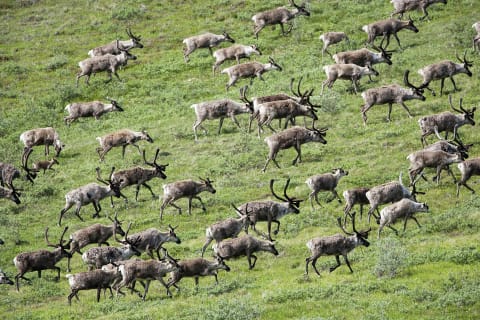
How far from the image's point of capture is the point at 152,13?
54406mm

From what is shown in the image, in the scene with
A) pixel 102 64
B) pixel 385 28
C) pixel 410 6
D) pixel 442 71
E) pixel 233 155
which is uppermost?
pixel 410 6

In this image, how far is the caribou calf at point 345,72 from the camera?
37.9 meters

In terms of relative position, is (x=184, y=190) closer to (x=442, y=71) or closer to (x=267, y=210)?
(x=267, y=210)

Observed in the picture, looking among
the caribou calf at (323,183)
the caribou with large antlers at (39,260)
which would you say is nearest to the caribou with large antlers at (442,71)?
the caribou calf at (323,183)

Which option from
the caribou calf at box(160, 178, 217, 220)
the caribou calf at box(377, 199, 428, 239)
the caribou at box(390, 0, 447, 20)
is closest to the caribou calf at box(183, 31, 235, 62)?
the caribou at box(390, 0, 447, 20)

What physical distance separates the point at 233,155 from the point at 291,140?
9.02 feet

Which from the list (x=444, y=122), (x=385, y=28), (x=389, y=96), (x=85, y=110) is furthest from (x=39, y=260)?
(x=385, y=28)

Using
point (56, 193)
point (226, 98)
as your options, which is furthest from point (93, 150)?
point (226, 98)

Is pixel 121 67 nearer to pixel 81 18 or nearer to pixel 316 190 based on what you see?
pixel 81 18

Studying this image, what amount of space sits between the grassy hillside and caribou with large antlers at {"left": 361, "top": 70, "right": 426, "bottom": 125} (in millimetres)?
673

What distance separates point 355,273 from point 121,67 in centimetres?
2534

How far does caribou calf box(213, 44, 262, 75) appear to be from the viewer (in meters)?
43.1

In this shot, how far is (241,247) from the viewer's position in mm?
25391

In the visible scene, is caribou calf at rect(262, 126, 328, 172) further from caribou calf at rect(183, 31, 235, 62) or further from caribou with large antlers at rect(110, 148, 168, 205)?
caribou calf at rect(183, 31, 235, 62)
